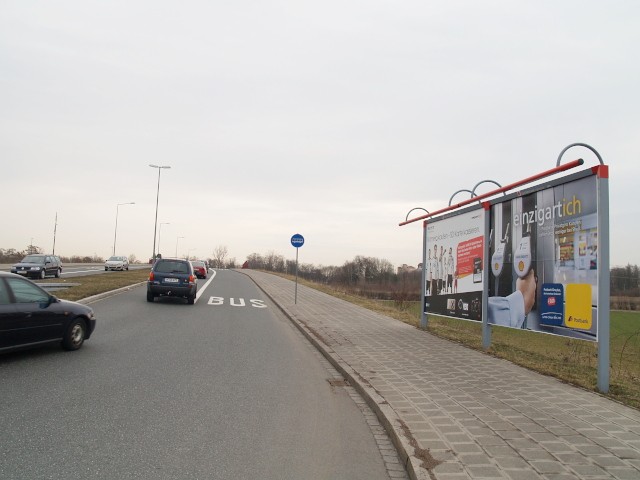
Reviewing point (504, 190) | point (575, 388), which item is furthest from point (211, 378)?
point (504, 190)

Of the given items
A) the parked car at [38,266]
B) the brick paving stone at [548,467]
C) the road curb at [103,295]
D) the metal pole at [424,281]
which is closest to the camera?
the brick paving stone at [548,467]

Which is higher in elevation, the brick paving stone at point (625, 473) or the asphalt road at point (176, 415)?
the brick paving stone at point (625, 473)

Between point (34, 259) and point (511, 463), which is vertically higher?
point (34, 259)

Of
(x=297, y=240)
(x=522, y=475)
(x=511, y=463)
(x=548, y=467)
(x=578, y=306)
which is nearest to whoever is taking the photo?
(x=522, y=475)

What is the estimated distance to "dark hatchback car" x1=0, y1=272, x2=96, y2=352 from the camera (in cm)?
783

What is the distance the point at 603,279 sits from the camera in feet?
22.8

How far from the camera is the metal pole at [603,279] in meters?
6.91

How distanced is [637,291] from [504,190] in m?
49.7

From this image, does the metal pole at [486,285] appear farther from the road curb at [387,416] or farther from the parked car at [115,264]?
the parked car at [115,264]

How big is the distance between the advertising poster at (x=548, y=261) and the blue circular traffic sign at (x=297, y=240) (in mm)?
13154

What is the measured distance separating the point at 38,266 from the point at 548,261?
1218 inches

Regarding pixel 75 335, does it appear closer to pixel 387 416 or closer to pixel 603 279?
pixel 387 416

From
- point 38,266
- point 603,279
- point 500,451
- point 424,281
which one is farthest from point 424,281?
point 38,266

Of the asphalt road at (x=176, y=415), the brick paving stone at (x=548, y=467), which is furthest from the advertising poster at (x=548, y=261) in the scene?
the asphalt road at (x=176, y=415)
